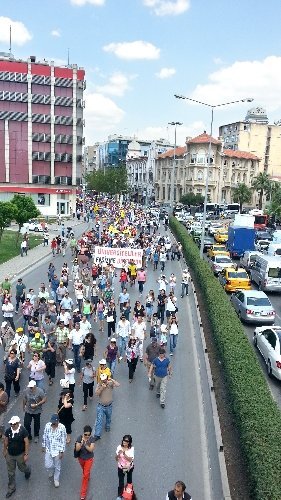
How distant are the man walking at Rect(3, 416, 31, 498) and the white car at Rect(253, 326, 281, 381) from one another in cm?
757

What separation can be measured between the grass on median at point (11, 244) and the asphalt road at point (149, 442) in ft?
62.4

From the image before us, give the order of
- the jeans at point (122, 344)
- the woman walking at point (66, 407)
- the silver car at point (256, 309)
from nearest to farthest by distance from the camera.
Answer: the woman walking at point (66, 407), the jeans at point (122, 344), the silver car at point (256, 309)

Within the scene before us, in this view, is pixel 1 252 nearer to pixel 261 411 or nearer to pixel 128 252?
pixel 128 252

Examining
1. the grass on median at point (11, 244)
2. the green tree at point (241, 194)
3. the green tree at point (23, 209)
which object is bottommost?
the grass on median at point (11, 244)

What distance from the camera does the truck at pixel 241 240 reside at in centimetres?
3453

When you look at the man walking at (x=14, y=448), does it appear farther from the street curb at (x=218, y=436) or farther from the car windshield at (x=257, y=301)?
the car windshield at (x=257, y=301)

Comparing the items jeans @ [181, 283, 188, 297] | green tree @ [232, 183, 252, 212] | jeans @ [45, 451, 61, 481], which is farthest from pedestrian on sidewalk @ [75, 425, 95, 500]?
green tree @ [232, 183, 252, 212]

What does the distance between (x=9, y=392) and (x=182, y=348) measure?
20.5 ft

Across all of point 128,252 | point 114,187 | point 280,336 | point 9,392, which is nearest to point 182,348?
point 280,336

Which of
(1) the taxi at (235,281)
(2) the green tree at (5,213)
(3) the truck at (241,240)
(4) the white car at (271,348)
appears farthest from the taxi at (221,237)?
(4) the white car at (271,348)

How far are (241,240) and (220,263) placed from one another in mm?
7033

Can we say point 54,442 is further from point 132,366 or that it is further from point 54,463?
point 132,366

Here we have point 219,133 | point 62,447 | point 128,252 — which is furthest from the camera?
point 219,133

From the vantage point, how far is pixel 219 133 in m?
118
